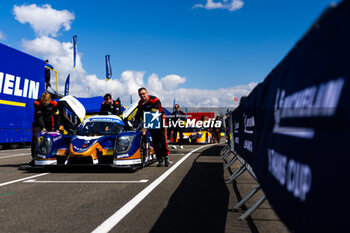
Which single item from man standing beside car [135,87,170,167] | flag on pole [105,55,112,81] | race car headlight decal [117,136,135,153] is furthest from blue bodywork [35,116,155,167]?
flag on pole [105,55,112,81]

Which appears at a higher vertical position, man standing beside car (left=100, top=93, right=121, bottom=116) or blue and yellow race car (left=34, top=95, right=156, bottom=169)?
man standing beside car (left=100, top=93, right=121, bottom=116)

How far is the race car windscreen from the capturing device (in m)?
7.55

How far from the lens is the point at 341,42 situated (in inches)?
65.2

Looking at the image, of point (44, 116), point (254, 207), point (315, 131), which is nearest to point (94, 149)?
point (44, 116)

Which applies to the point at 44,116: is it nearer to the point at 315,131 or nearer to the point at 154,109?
the point at 154,109

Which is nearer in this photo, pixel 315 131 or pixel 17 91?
pixel 315 131

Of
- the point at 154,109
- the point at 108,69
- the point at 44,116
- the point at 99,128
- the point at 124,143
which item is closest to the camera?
the point at 124,143

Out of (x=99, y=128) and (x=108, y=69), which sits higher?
(x=108, y=69)

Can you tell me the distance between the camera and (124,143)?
6.80 m

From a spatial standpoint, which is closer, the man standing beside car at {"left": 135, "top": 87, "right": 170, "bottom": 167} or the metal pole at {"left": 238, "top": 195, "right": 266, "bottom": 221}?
the metal pole at {"left": 238, "top": 195, "right": 266, "bottom": 221}

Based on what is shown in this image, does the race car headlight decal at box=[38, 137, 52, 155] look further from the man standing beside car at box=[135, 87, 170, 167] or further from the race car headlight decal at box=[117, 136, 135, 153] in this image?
the man standing beside car at box=[135, 87, 170, 167]

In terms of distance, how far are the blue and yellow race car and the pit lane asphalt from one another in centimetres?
30

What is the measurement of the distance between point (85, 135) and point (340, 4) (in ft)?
21.2

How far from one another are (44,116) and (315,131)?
7644 mm
